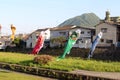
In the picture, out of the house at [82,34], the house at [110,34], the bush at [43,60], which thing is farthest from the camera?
the house at [82,34]

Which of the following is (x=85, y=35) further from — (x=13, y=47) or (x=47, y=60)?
(x=47, y=60)

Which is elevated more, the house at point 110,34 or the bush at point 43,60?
the house at point 110,34

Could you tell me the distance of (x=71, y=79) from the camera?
95.9ft

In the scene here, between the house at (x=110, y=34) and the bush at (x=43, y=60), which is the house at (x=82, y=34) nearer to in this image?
the house at (x=110, y=34)

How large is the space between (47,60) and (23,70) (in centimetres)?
358

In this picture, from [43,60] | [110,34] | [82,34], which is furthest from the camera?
[82,34]

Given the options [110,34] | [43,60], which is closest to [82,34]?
[110,34]

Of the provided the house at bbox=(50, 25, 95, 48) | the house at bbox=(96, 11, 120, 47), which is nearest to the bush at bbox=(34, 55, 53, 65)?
the house at bbox=(96, 11, 120, 47)

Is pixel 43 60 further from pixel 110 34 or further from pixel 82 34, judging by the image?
pixel 82 34

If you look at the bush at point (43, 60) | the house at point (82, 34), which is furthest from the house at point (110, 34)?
the bush at point (43, 60)

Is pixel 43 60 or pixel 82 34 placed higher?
pixel 82 34

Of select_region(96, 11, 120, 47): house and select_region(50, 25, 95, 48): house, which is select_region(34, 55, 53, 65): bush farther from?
select_region(50, 25, 95, 48): house

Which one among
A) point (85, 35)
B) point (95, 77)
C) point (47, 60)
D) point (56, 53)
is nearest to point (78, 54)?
point (56, 53)

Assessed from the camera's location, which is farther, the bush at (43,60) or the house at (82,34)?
the house at (82,34)
